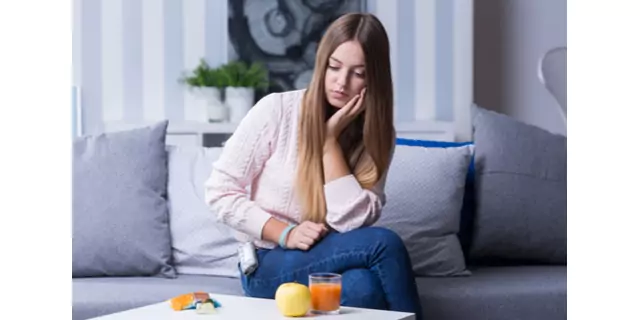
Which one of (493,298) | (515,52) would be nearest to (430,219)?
(493,298)

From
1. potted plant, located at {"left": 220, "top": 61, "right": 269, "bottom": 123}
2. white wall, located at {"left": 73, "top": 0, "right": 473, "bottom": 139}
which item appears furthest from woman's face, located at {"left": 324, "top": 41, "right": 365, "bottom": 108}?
white wall, located at {"left": 73, "top": 0, "right": 473, "bottom": 139}

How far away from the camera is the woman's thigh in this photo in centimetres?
158

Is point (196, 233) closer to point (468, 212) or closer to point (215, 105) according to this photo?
point (468, 212)

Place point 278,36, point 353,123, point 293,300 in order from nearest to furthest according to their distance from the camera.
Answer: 1. point 293,300
2. point 353,123
3. point 278,36

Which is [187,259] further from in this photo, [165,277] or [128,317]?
[128,317]

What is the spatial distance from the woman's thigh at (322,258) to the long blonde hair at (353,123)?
5.4 inches

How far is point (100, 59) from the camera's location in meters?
3.50

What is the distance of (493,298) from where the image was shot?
6.12ft

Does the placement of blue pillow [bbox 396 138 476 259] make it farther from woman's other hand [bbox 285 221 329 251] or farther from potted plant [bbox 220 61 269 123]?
potted plant [bbox 220 61 269 123]

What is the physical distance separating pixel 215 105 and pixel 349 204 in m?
1.58

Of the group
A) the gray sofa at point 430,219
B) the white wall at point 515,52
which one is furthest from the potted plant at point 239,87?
the gray sofa at point 430,219
